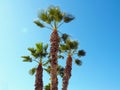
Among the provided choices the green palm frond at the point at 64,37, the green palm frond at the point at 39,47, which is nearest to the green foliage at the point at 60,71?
the green palm frond at the point at 39,47

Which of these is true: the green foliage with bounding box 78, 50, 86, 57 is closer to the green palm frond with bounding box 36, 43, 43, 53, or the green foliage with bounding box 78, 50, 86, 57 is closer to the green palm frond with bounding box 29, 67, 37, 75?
the green palm frond with bounding box 36, 43, 43, 53

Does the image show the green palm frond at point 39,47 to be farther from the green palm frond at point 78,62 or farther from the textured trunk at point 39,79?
the green palm frond at point 78,62

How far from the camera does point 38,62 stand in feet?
118

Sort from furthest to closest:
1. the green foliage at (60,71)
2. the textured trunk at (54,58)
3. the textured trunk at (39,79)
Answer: the green foliage at (60,71) → the textured trunk at (39,79) → the textured trunk at (54,58)

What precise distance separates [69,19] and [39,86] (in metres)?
8.72

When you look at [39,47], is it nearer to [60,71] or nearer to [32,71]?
[32,71]

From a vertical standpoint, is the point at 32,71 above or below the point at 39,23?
below

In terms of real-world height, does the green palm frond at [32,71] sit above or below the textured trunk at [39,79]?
above

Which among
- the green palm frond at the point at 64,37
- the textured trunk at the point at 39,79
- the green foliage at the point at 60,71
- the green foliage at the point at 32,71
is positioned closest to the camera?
the textured trunk at the point at 39,79

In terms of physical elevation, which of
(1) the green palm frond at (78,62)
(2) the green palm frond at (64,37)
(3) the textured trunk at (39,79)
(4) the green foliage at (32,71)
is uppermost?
(2) the green palm frond at (64,37)

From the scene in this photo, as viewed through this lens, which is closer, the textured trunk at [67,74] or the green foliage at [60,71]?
the textured trunk at [67,74]

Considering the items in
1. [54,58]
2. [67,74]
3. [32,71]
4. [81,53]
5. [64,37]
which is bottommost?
[54,58]

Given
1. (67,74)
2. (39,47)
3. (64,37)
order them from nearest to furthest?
(64,37) → (67,74) → (39,47)

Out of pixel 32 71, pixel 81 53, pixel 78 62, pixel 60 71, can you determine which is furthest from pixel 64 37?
→ pixel 32 71
